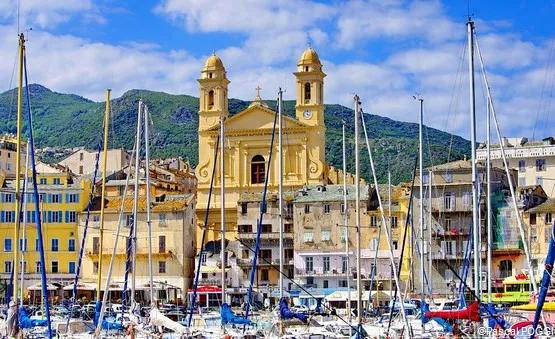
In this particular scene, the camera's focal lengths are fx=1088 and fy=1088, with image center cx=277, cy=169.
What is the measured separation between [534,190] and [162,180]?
34989 millimetres

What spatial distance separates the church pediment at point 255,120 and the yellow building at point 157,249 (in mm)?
11657

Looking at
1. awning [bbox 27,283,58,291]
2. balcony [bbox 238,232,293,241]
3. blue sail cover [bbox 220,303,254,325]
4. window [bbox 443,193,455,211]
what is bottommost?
awning [bbox 27,283,58,291]

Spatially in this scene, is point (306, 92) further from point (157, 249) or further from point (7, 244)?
point (7, 244)

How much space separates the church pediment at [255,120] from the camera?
303 ft

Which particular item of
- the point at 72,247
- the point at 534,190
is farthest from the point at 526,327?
the point at 72,247

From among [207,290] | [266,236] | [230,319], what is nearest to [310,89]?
[266,236]

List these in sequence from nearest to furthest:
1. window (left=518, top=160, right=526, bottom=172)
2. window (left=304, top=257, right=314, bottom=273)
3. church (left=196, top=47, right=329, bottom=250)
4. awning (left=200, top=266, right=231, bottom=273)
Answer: window (left=304, top=257, right=314, bottom=273)
awning (left=200, top=266, right=231, bottom=273)
church (left=196, top=47, right=329, bottom=250)
window (left=518, top=160, right=526, bottom=172)

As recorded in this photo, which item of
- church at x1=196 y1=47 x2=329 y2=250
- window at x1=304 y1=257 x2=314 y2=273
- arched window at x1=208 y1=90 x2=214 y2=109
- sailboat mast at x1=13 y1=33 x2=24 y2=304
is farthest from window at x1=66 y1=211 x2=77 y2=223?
sailboat mast at x1=13 y1=33 x2=24 y2=304

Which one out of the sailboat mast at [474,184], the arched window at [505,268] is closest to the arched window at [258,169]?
the arched window at [505,268]

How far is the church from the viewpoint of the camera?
3605 inches

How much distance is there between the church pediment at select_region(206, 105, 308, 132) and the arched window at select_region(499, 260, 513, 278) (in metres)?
22.6

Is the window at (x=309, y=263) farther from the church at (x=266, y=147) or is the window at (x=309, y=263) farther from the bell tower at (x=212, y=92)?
the bell tower at (x=212, y=92)

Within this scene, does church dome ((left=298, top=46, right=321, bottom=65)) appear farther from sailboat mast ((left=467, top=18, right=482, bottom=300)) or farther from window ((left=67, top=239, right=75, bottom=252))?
sailboat mast ((left=467, top=18, right=482, bottom=300))

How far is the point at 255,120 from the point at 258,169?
4209 mm
